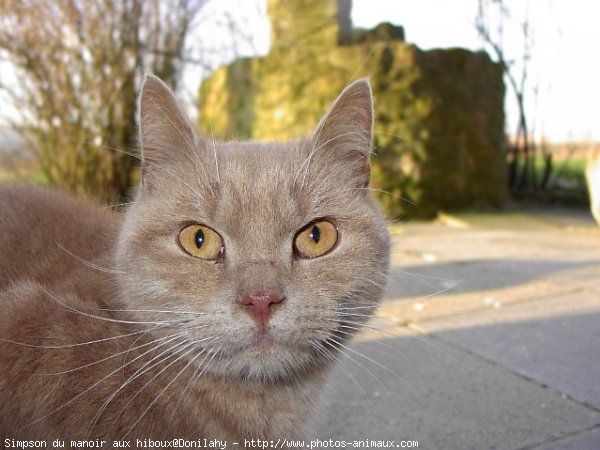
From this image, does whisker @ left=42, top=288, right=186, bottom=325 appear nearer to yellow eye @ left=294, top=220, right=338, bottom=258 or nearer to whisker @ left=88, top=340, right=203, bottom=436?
whisker @ left=88, top=340, right=203, bottom=436

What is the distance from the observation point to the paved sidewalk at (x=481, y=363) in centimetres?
162

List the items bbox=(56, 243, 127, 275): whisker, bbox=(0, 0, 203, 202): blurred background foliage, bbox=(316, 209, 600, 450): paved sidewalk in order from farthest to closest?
bbox=(0, 0, 203, 202): blurred background foliage → bbox=(316, 209, 600, 450): paved sidewalk → bbox=(56, 243, 127, 275): whisker

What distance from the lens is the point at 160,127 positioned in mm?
1474

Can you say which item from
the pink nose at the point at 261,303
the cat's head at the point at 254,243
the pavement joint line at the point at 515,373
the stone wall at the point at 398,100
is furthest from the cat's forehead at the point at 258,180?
the stone wall at the point at 398,100

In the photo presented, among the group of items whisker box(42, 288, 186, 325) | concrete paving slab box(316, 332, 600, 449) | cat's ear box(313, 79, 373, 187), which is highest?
cat's ear box(313, 79, 373, 187)

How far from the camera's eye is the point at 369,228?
1.46 m

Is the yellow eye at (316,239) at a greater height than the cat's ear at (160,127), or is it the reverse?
the cat's ear at (160,127)

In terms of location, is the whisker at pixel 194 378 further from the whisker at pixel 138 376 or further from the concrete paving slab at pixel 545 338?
the concrete paving slab at pixel 545 338

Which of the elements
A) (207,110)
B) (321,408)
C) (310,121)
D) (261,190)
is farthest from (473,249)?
(207,110)

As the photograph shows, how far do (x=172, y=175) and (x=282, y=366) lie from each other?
22.1 inches

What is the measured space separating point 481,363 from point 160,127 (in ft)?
4.64

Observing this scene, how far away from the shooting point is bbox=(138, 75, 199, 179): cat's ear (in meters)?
1.45

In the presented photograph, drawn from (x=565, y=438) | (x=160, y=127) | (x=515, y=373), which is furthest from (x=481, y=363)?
(x=160, y=127)

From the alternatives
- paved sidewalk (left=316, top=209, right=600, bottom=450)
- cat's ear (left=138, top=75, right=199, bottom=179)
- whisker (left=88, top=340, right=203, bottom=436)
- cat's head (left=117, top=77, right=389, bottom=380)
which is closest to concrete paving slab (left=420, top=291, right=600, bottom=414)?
paved sidewalk (left=316, top=209, right=600, bottom=450)
